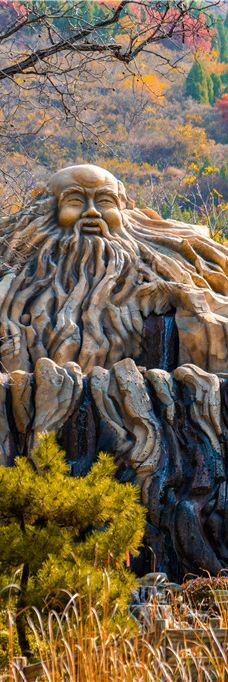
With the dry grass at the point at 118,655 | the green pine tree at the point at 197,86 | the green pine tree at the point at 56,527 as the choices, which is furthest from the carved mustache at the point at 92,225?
the green pine tree at the point at 197,86

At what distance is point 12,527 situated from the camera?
628 cm

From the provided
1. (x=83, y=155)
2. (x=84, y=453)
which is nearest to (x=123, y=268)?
(x=84, y=453)

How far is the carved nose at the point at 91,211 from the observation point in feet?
36.0

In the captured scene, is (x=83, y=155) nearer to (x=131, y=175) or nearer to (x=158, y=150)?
(x=131, y=175)

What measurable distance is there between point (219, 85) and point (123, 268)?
34.3 meters

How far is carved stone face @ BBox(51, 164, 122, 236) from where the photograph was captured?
11.0m

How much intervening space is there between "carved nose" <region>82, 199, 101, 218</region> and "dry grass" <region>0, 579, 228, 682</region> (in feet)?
17.9

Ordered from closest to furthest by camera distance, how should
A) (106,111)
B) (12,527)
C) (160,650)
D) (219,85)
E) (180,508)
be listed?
(160,650) → (12,527) → (180,508) → (106,111) → (219,85)

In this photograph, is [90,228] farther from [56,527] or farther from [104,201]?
[56,527]

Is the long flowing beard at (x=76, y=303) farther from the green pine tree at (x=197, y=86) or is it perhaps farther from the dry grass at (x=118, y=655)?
the green pine tree at (x=197, y=86)

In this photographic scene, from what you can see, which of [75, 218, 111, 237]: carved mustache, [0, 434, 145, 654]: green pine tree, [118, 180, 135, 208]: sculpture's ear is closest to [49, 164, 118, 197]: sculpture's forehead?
[118, 180, 135, 208]: sculpture's ear

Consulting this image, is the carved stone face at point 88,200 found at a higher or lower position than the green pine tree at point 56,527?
higher

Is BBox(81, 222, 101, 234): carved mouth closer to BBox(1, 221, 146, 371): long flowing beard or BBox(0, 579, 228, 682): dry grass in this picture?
BBox(1, 221, 146, 371): long flowing beard

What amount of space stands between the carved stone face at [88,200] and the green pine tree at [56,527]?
189 inches
